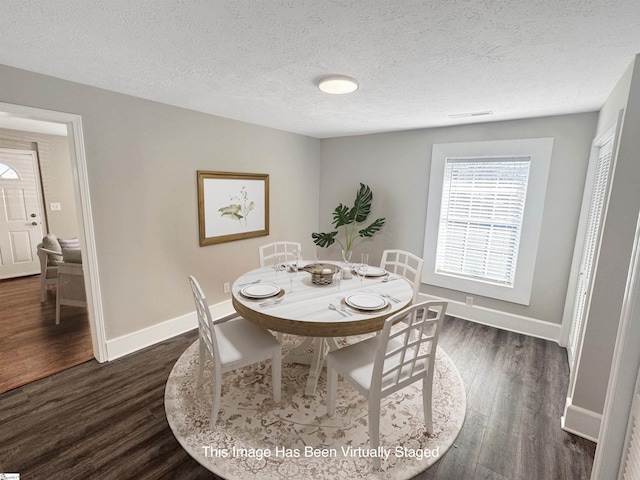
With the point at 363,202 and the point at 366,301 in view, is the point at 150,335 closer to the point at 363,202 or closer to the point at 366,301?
the point at 366,301

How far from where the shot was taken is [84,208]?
2332 mm

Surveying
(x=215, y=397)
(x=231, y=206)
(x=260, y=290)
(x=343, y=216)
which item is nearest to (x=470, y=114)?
(x=343, y=216)

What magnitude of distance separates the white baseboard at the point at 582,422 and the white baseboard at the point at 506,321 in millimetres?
1255

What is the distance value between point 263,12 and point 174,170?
2013mm

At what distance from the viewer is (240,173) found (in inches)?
136

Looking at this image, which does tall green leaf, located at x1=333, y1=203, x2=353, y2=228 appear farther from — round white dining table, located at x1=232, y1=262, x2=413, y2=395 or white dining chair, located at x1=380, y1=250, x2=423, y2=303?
round white dining table, located at x1=232, y1=262, x2=413, y2=395

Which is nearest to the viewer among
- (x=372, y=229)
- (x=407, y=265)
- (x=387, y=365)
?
(x=387, y=365)

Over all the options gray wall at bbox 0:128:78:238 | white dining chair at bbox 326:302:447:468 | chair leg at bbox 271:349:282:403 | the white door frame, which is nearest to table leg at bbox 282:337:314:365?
chair leg at bbox 271:349:282:403

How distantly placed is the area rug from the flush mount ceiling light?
2210 millimetres

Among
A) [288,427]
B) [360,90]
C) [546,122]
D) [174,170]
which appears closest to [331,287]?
[288,427]

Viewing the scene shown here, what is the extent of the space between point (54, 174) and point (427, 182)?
597 cm

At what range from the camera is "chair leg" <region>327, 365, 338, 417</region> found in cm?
194

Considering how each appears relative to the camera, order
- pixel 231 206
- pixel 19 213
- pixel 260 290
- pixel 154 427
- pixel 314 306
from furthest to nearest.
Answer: pixel 19 213
pixel 231 206
pixel 260 290
pixel 314 306
pixel 154 427

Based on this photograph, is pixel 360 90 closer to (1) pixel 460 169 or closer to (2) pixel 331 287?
(2) pixel 331 287
